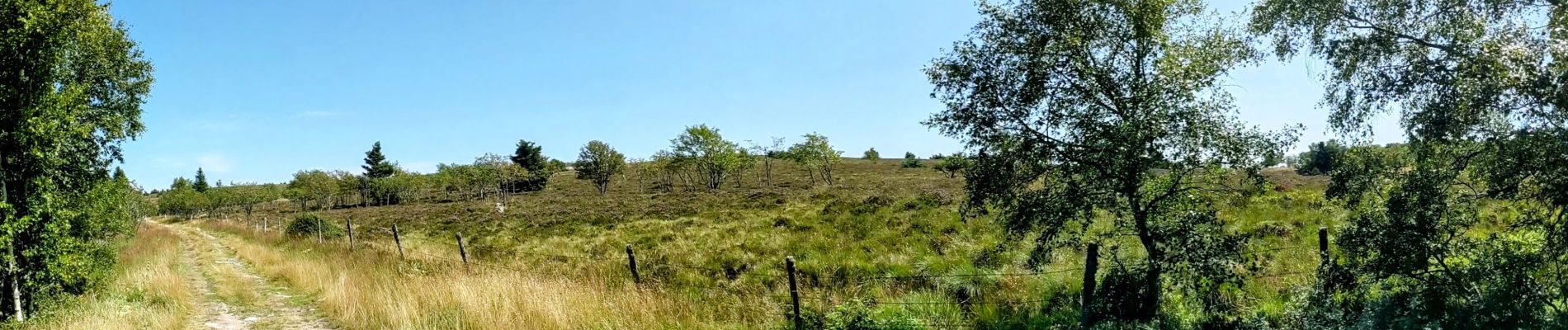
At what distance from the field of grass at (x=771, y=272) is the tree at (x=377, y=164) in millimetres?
69813

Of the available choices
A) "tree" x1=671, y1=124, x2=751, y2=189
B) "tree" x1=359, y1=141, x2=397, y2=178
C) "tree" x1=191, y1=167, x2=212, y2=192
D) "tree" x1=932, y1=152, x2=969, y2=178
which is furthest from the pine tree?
"tree" x1=932, y1=152, x2=969, y2=178

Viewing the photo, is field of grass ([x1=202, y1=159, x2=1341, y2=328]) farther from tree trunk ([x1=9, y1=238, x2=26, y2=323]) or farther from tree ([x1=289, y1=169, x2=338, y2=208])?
tree ([x1=289, y1=169, x2=338, y2=208])

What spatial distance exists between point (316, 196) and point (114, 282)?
76.0 meters

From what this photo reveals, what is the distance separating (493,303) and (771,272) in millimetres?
5951

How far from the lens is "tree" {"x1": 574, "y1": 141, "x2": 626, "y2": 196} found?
70.4 metres

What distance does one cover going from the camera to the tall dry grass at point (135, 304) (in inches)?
344

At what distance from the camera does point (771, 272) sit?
13383mm

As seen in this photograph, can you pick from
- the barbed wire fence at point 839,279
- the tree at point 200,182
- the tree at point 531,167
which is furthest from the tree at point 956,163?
the tree at point 200,182

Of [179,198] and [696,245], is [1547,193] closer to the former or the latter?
[696,245]

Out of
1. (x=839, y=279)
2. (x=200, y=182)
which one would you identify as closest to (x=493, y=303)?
(x=839, y=279)

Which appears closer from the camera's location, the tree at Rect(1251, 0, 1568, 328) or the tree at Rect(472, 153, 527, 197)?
the tree at Rect(1251, 0, 1568, 328)

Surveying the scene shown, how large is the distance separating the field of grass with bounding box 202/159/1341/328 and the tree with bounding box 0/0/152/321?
10.7 feet

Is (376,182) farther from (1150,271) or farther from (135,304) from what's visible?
(1150,271)

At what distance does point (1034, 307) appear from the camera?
9125mm
